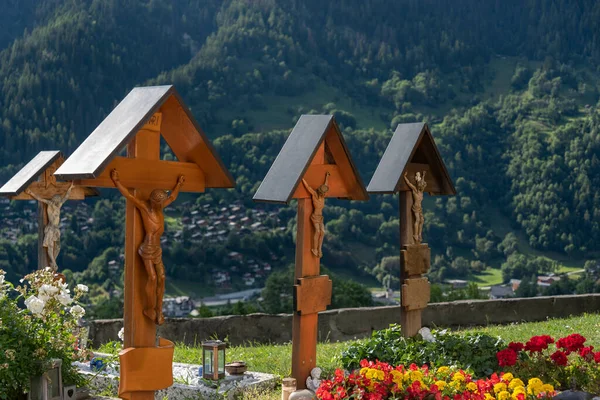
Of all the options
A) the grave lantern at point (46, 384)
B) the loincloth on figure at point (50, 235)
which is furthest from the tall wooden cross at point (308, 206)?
the loincloth on figure at point (50, 235)

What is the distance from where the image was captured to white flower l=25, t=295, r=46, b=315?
6906 mm

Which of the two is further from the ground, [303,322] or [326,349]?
[303,322]

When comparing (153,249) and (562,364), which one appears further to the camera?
(562,364)

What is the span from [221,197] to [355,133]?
9426 millimetres

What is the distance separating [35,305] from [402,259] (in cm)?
410

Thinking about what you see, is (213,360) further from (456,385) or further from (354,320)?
(354,320)

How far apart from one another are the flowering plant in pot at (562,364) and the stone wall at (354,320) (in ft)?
15.4

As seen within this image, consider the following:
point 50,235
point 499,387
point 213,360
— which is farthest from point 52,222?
point 499,387

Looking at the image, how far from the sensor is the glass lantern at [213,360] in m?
8.77

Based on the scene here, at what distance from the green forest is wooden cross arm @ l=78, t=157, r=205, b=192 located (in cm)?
2812

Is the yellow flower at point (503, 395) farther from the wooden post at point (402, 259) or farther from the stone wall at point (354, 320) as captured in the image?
the stone wall at point (354, 320)

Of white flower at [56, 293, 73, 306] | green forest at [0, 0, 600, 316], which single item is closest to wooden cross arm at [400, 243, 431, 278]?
white flower at [56, 293, 73, 306]

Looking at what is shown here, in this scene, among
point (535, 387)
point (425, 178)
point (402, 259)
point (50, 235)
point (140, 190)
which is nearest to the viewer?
point (140, 190)

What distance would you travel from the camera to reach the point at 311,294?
8398mm
